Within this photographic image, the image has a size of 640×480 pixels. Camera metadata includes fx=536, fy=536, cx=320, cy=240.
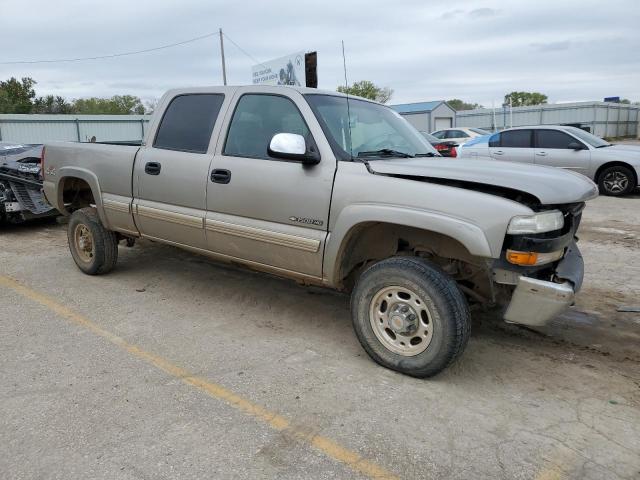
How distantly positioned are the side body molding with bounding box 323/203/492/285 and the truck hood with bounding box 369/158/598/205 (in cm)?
27

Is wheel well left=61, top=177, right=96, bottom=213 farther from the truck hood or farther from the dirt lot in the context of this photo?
the truck hood

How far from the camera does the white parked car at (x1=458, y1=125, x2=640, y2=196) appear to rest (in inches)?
439

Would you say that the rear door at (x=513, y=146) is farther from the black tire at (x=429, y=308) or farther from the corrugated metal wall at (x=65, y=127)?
the corrugated metal wall at (x=65, y=127)

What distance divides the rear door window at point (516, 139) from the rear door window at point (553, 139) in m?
0.22

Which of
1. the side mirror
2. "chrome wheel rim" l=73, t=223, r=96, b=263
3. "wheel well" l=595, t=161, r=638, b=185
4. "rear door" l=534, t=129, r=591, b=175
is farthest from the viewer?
"rear door" l=534, t=129, r=591, b=175

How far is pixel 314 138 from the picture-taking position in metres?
3.88

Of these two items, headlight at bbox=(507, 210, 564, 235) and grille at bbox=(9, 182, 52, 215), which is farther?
grille at bbox=(9, 182, 52, 215)

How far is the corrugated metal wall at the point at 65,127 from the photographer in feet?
81.6

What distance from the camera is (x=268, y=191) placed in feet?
13.2

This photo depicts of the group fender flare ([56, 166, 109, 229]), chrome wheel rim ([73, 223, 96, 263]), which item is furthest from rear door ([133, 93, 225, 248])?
chrome wheel rim ([73, 223, 96, 263])

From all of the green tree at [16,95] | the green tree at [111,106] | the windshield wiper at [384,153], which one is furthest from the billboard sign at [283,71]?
the green tree at [111,106]

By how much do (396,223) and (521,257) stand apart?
0.77 meters

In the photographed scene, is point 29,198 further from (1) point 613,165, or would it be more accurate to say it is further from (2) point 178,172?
(1) point 613,165

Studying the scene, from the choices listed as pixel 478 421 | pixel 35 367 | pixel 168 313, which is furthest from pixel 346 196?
pixel 35 367
